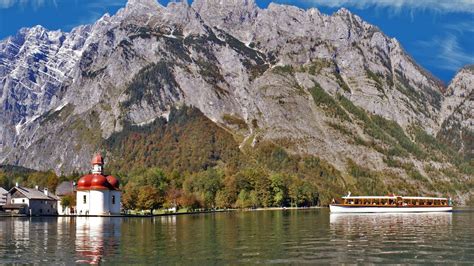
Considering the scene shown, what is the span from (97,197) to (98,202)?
4.71 ft

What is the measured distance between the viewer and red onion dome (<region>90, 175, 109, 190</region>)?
173 meters

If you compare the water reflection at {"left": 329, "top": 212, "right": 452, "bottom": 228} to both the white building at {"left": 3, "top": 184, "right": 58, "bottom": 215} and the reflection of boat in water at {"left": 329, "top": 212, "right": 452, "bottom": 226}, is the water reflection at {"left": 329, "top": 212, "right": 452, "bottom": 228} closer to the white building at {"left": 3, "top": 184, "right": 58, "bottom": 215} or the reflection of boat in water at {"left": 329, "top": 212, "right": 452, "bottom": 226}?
the reflection of boat in water at {"left": 329, "top": 212, "right": 452, "bottom": 226}

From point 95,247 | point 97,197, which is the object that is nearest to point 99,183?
point 97,197

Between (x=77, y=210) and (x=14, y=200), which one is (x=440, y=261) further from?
(x=14, y=200)

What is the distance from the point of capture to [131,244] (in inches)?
2790

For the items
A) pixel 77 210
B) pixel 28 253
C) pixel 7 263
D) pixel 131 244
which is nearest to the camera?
pixel 7 263

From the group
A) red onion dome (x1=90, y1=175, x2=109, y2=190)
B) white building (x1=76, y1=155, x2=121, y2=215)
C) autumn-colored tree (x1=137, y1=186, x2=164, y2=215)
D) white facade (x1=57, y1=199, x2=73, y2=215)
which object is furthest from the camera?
white facade (x1=57, y1=199, x2=73, y2=215)

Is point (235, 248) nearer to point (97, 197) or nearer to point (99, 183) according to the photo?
point (97, 197)

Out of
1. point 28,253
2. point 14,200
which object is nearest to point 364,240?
point 28,253

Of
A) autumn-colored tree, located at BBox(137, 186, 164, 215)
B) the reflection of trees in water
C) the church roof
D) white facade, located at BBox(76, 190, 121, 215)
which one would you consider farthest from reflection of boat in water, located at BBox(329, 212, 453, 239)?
the church roof

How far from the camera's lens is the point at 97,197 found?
171750mm

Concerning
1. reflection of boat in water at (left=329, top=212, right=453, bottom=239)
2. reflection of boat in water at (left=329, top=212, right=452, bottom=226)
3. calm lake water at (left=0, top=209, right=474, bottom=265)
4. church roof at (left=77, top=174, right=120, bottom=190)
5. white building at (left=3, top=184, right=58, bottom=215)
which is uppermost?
church roof at (left=77, top=174, right=120, bottom=190)

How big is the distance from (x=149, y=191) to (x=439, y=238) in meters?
110

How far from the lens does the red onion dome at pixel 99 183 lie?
173 meters
